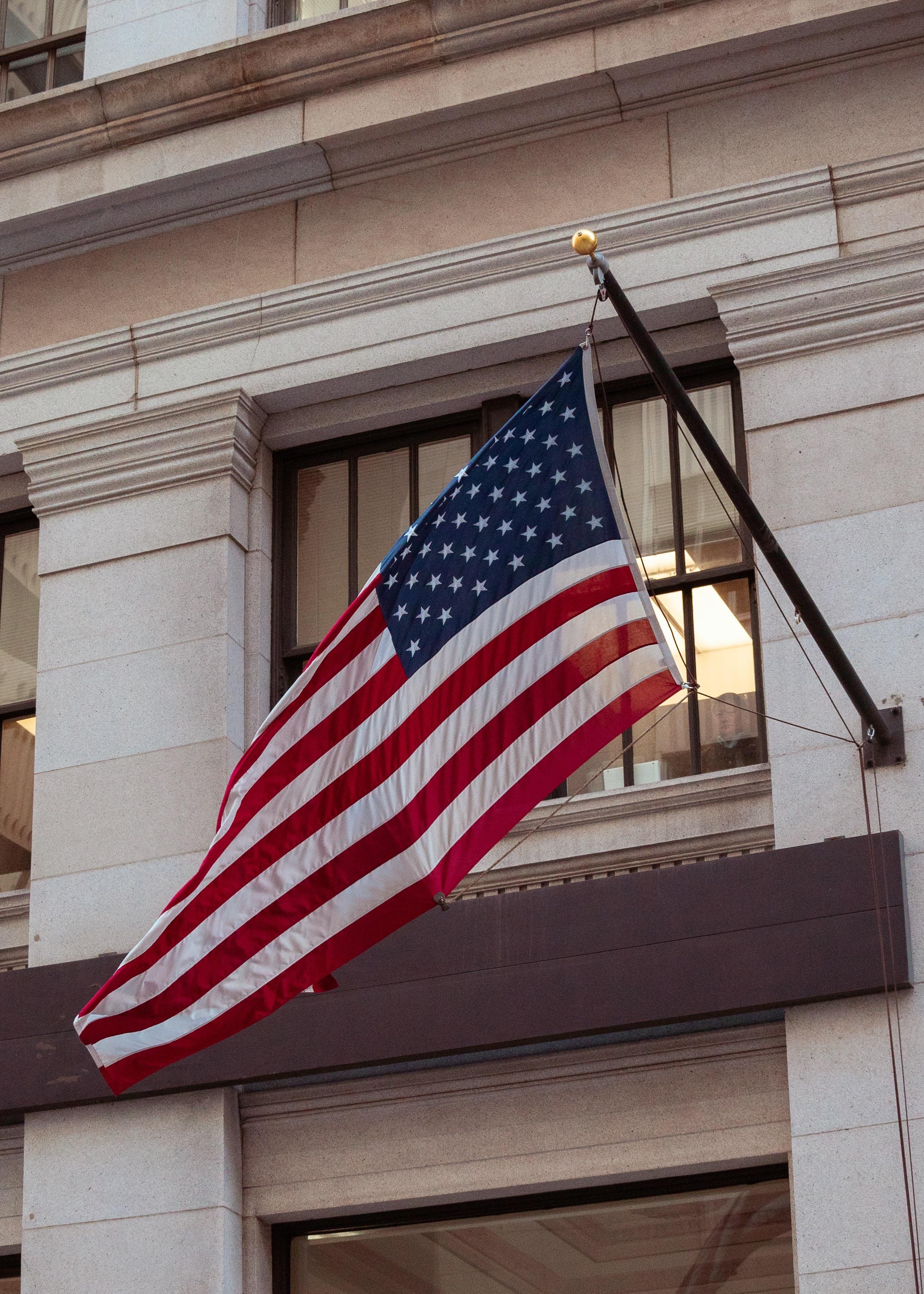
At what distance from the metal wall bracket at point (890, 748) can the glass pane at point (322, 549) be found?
3.64 meters

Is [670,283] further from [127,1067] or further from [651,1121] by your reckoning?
[127,1067]

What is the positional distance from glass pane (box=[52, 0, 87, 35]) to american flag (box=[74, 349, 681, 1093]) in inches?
288

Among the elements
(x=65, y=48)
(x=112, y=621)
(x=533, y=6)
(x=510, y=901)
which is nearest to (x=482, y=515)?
(x=510, y=901)

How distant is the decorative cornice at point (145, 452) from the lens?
12492 mm

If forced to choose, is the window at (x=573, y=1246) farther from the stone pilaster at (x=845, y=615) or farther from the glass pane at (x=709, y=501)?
the glass pane at (x=709, y=501)

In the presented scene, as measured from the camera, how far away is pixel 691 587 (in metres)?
11.6

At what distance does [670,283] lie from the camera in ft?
38.8

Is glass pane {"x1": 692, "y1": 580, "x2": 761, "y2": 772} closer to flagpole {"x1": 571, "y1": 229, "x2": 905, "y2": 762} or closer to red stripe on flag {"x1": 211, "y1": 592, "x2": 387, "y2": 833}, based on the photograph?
flagpole {"x1": 571, "y1": 229, "x2": 905, "y2": 762}

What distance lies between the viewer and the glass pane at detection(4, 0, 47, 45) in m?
14.8

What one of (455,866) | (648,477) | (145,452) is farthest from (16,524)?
(455,866)

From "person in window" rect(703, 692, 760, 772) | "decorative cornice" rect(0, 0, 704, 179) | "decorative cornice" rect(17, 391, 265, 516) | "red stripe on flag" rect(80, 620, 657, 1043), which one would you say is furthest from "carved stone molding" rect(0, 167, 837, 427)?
"red stripe on flag" rect(80, 620, 657, 1043)

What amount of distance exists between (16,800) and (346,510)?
2861mm

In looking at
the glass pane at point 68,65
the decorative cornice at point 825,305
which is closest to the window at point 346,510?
the decorative cornice at point 825,305

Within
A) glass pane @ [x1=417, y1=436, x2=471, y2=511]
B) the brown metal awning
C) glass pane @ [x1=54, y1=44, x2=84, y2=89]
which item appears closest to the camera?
the brown metal awning
